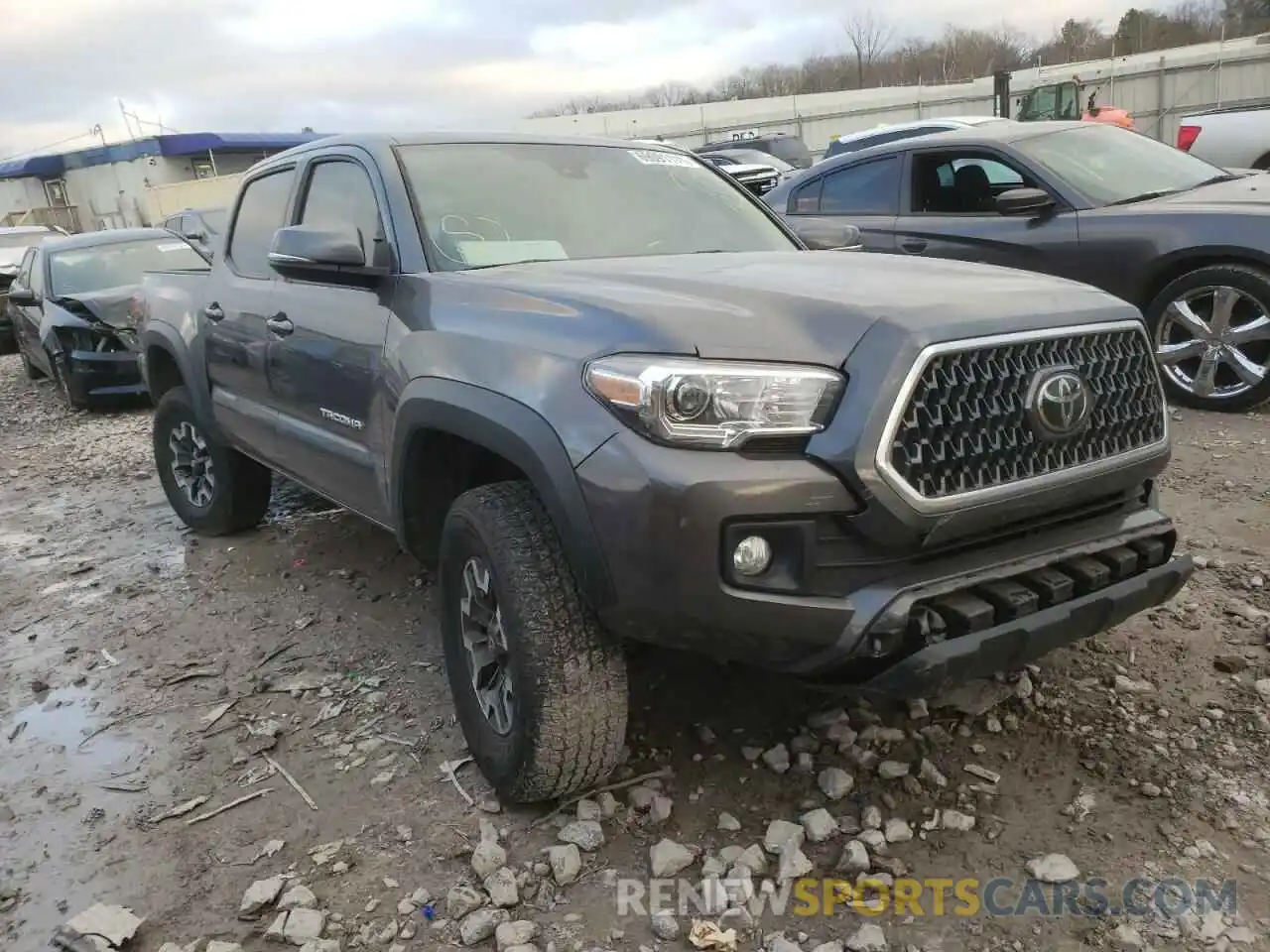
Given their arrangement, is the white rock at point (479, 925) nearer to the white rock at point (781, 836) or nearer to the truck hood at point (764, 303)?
the white rock at point (781, 836)

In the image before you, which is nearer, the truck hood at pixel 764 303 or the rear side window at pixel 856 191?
the truck hood at pixel 764 303

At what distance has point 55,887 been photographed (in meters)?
2.59

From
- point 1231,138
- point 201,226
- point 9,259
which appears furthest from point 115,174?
point 1231,138

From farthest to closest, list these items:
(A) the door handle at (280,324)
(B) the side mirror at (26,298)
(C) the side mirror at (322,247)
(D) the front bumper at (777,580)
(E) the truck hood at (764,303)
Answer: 1. (B) the side mirror at (26,298)
2. (A) the door handle at (280,324)
3. (C) the side mirror at (322,247)
4. (E) the truck hood at (764,303)
5. (D) the front bumper at (777,580)

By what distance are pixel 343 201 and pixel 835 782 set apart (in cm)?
252

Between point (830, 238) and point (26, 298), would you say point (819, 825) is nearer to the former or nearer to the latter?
point (830, 238)

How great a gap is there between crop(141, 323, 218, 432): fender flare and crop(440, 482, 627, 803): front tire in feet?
8.07

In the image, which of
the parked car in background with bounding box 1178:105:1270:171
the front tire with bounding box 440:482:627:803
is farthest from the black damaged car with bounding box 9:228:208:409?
the parked car in background with bounding box 1178:105:1270:171

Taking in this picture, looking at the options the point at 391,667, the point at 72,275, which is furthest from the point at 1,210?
the point at 391,667

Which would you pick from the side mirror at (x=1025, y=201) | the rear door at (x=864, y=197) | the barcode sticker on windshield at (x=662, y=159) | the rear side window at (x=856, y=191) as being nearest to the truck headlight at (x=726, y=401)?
the barcode sticker on windshield at (x=662, y=159)

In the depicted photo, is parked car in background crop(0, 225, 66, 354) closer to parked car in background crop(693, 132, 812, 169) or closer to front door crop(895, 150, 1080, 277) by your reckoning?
front door crop(895, 150, 1080, 277)

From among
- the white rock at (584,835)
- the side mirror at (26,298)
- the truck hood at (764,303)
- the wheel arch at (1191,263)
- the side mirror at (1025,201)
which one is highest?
the truck hood at (764,303)

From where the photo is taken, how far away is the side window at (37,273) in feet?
31.9

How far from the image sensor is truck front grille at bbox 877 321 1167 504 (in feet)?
7.00
